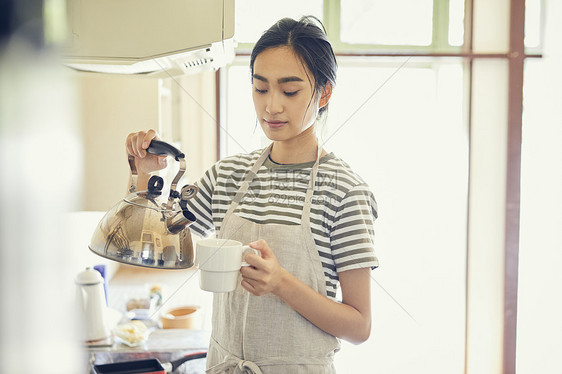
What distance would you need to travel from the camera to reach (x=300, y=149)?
3.25 ft

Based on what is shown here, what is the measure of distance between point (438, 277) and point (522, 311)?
50cm

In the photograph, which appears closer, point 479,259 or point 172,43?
point 172,43

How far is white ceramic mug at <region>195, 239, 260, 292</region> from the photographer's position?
813 millimetres

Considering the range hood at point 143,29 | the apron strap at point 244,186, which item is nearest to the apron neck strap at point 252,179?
the apron strap at point 244,186

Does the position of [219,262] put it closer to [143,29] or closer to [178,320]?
[143,29]

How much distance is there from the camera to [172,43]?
923mm

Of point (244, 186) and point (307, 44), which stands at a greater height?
point (307, 44)

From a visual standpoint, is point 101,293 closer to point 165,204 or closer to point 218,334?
point 218,334

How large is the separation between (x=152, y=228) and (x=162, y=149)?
130 mm

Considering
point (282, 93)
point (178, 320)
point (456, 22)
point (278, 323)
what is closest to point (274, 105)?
point (282, 93)

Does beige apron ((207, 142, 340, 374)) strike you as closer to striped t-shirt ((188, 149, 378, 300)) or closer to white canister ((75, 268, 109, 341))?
striped t-shirt ((188, 149, 378, 300))

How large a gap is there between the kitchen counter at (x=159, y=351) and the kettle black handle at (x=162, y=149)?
2.36 ft

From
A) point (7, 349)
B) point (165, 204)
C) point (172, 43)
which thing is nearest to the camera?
point (7, 349)

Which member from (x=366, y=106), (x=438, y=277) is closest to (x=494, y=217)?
(x=438, y=277)
